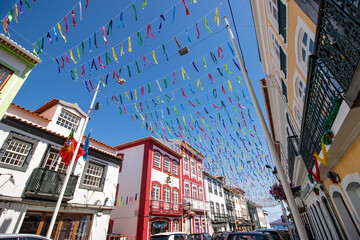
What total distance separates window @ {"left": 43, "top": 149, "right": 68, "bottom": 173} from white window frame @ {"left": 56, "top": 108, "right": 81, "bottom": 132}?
2.11 m

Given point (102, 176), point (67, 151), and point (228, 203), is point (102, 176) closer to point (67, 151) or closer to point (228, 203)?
point (67, 151)

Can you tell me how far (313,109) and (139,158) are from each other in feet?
56.2

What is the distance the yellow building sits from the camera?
3037 millimetres

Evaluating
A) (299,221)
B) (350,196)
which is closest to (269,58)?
(350,196)

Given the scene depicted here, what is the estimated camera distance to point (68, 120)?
499 inches

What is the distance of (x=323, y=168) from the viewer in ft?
21.9

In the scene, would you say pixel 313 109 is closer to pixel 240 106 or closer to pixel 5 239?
pixel 240 106

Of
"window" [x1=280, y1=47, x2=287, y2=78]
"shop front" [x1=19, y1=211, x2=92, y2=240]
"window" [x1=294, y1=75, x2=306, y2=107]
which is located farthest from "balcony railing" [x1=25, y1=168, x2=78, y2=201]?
"window" [x1=280, y1=47, x2=287, y2=78]

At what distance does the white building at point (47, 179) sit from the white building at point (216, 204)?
20.9 metres

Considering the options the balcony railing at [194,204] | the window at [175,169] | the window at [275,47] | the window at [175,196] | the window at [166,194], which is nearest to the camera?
the window at [275,47]

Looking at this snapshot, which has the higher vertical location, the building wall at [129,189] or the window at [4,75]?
the window at [4,75]

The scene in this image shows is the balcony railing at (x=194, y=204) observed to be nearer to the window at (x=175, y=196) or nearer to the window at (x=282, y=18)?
the window at (x=175, y=196)

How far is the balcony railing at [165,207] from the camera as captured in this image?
55.8ft

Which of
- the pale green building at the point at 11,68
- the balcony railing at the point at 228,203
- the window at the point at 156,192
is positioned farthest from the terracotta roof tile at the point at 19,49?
the balcony railing at the point at 228,203
